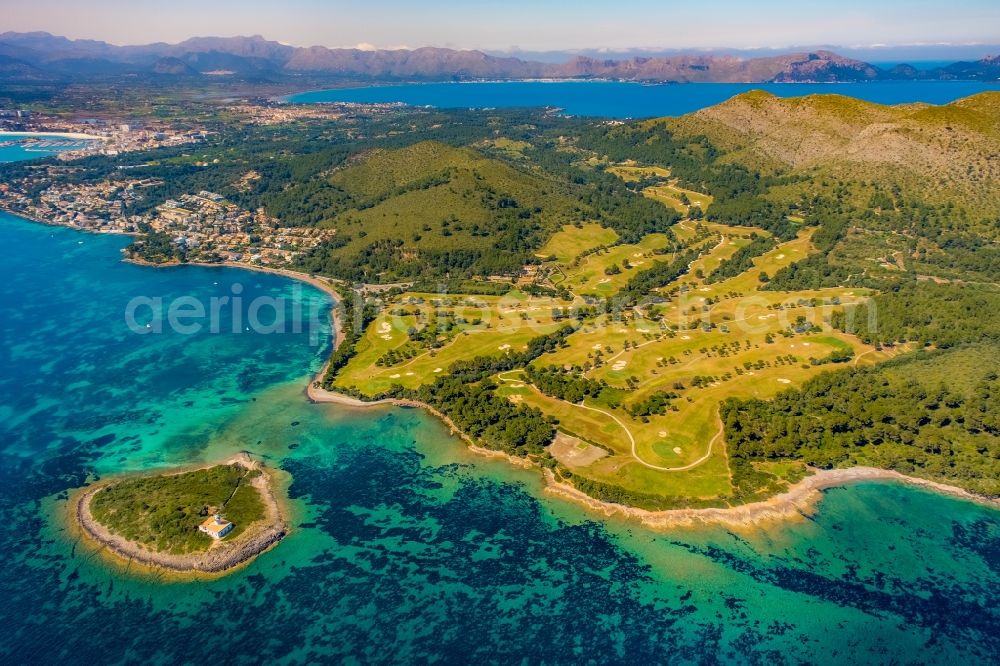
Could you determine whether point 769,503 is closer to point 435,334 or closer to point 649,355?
point 649,355

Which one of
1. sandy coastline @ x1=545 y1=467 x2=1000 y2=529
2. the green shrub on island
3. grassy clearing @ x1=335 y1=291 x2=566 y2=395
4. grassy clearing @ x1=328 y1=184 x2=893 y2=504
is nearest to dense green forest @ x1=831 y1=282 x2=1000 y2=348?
grassy clearing @ x1=328 y1=184 x2=893 y2=504

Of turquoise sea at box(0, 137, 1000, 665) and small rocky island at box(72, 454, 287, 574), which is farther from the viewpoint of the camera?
small rocky island at box(72, 454, 287, 574)

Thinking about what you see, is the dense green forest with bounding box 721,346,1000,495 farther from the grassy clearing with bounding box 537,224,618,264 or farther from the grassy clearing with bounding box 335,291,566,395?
the grassy clearing with bounding box 537,224,618,264

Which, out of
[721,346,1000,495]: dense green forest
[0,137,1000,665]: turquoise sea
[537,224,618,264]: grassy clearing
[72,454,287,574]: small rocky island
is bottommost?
[0,137,1000,665]: turquoise sea

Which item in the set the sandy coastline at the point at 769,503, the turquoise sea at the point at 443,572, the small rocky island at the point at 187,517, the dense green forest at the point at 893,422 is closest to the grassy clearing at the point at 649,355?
the sandy coastline at the point at 769,503

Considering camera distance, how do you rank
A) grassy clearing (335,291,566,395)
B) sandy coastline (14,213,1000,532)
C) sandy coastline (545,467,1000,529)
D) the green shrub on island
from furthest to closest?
grassy clearing (335,291,566,395), sandy coastline (14,213,1000,532), sandy coastline (545,467,1000,529), the green shrub on island

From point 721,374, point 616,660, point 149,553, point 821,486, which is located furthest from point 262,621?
point 721,374

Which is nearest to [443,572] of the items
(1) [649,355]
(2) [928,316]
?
(1) [649,355]

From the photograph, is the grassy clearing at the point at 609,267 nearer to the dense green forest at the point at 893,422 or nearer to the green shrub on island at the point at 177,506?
the dense green forest at the point at 893,422
